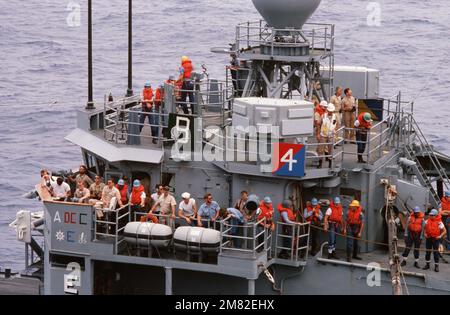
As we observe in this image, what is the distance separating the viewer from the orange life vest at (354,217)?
2956 cm

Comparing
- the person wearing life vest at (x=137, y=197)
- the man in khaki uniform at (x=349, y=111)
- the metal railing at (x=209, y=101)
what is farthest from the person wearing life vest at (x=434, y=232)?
the person wearing life vest at (x=137, y=197)

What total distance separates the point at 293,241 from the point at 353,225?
1.82m

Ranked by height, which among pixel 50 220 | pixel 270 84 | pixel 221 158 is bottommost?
pixel 50 220

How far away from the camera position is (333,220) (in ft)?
97.4

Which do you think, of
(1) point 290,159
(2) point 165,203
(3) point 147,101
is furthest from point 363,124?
(3) point 147,101

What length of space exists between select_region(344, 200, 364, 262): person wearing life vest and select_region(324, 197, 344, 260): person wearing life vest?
236 mm

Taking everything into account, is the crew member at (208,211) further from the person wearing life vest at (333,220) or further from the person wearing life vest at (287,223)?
the person wearing life vest at (333,220)

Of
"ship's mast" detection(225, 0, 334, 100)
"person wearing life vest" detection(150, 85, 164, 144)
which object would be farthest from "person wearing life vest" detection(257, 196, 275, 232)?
"person wearing life vest" detection(150, 85, 164, 144)

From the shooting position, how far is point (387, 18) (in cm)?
9131

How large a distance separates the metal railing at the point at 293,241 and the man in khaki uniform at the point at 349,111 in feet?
15.5

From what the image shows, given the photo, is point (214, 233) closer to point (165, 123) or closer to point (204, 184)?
point (204, 184)

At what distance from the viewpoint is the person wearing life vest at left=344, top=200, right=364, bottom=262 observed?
97.0 ft
